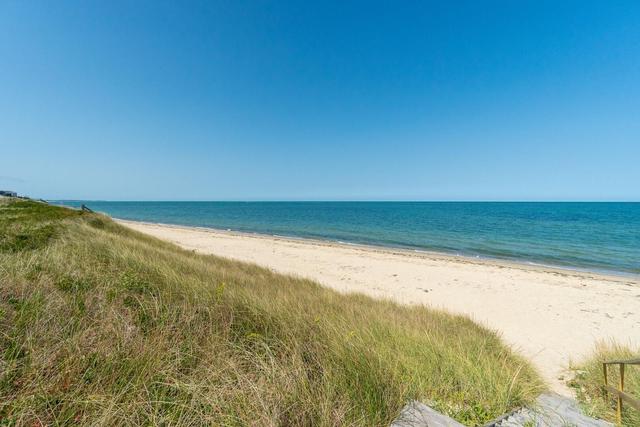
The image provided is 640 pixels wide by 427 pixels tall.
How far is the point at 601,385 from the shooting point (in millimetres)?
3650

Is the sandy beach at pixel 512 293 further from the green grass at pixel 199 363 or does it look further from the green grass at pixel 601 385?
the green grass at pixel 199 363

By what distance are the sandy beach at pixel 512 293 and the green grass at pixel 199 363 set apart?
3576mm

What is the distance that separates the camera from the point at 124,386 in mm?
2045

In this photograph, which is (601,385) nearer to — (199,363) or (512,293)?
(199,363)

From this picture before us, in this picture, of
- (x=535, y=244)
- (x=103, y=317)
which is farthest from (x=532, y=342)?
(x=535, y=244)

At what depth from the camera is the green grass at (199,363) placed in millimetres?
1877

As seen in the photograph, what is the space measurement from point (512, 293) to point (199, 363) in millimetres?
12696

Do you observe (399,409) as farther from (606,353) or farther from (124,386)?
(606,353)

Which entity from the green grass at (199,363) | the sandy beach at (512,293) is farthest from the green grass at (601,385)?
the green grass at (199,363)

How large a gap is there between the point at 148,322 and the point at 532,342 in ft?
29.3

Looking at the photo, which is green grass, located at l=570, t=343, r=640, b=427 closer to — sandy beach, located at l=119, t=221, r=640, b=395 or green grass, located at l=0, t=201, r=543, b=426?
sandy beach, located at l=119, t=221, r=640, b=395

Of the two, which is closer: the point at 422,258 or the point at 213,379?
the point at 213,379

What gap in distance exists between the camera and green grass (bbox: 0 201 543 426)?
1.88 meters

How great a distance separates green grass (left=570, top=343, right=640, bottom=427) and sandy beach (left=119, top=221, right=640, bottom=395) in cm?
42
